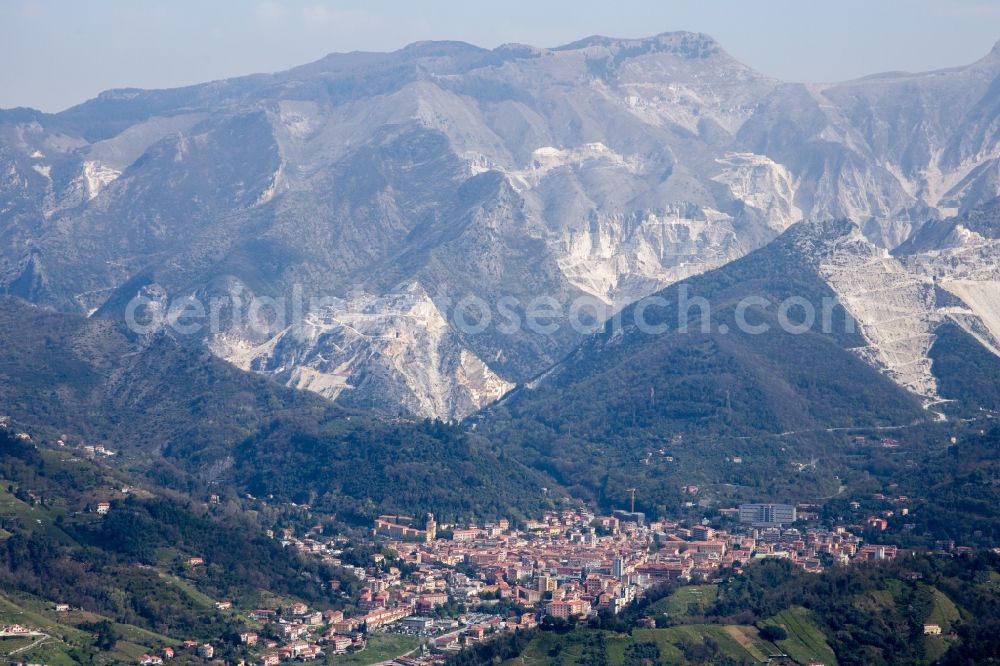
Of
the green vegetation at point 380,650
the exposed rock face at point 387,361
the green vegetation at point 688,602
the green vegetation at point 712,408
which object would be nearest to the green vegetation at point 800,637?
the green vegetation at point 688,602

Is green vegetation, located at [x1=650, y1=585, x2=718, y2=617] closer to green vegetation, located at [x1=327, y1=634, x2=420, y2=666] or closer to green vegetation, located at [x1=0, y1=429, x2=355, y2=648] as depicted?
green vegetation, located at [x1=327, y1=634, x2=420, y2=666]

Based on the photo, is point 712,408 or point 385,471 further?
point 712,408

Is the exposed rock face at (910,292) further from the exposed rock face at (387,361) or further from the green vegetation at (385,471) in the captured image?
the exposed rock face at (387,361)

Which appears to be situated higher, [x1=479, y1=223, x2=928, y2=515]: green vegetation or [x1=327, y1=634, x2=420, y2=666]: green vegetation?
[x1=479, y1=223, x2=928, y2=515]: green vegetation

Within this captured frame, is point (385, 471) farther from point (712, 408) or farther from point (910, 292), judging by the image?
point (910, 292)

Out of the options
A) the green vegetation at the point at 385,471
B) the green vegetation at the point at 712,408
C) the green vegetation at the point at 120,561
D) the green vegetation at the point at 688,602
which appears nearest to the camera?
the green vegetation at the point at 120,561

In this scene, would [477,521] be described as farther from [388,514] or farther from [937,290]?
[937,290]

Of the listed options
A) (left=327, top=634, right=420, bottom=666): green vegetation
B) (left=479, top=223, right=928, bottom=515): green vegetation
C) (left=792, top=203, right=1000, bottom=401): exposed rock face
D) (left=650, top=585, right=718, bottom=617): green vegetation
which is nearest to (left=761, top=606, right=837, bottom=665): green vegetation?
(left=650, top=585, right=718, bottom=617): green vegetation

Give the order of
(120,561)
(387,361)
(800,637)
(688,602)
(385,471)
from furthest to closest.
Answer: (387,361), (385,471), (120,561), (688,602), (800,637)

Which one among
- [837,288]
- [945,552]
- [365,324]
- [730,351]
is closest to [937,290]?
[837,288]

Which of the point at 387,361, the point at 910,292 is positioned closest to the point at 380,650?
the point at 910,292

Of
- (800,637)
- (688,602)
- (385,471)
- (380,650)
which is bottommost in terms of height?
(380,650)
